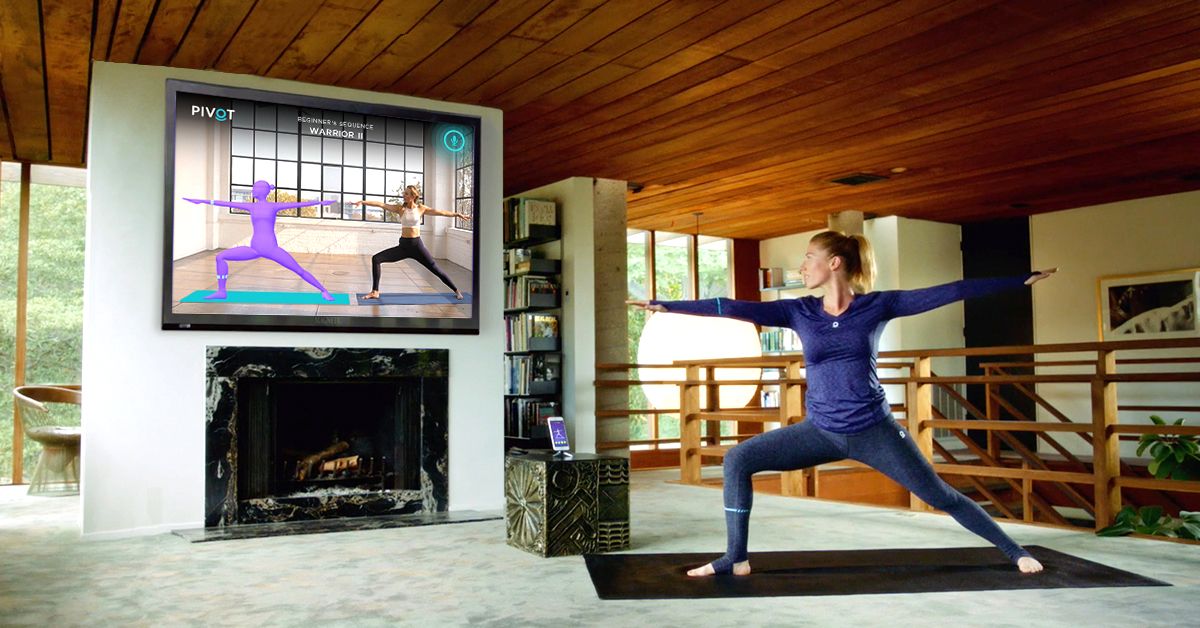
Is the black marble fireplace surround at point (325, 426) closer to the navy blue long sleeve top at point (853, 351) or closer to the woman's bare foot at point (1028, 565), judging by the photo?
the navy blue long sleeve top at point (853, 351)

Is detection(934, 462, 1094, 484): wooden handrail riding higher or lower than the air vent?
lower

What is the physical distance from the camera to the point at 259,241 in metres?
5.43

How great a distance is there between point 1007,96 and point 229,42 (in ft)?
15.3

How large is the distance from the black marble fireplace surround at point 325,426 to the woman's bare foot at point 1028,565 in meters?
3.32

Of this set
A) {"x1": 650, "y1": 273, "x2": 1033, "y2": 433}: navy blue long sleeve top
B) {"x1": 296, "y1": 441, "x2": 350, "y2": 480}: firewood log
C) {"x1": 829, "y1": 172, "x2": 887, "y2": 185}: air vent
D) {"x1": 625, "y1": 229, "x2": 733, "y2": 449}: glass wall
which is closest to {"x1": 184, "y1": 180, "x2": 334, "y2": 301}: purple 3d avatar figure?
{"x1": 296, "y1": 441, "x2": 350, "y2": 480}: firewood log

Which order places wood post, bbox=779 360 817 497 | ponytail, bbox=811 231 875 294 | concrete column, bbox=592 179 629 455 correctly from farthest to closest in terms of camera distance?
concrete column, bbox=592 179 629 455 < wood post, bbox=779 360 817 497 < ponytail, bbox=811 231 875 294

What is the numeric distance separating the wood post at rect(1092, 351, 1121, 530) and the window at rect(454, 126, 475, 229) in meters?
3.68

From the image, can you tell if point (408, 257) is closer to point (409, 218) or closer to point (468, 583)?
point (409, 218)

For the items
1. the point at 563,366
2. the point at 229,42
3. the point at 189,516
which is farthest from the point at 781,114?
the point at 189,516

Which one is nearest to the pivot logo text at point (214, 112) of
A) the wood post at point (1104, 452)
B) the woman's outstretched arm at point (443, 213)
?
the woman's outstretched arm at point (443, 213)

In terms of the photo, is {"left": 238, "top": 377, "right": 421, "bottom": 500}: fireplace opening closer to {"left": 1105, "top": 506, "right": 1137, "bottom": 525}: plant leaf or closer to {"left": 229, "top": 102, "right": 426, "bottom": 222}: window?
{"left": 229, "top": 102, "right": 426, "bottom": 222}: window

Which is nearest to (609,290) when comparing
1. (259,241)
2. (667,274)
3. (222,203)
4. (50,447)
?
(667,274)

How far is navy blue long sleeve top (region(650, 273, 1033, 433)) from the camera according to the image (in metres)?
3.67

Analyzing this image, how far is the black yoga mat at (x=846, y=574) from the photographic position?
363 centimetres
